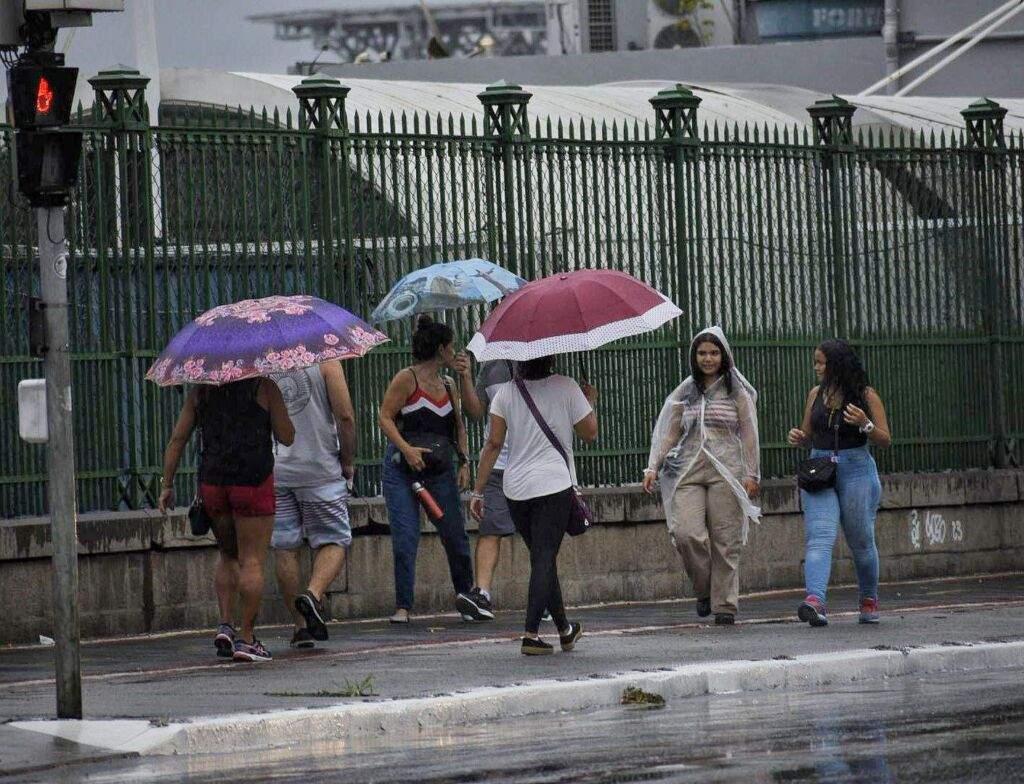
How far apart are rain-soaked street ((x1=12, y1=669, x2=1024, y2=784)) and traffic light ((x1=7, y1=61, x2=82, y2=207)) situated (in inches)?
94.1

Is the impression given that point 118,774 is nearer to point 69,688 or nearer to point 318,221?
point 69,688

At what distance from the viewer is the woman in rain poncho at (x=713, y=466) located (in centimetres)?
1458

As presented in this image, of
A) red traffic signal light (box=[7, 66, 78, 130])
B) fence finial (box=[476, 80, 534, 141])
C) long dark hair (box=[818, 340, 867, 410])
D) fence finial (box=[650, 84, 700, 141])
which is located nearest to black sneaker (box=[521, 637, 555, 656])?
long dark hair (box=[818, 340, 867, 410])

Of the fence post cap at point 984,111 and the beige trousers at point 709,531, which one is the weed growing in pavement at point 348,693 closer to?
the beige trousers at point 709,531

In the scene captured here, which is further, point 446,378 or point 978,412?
point 978,412

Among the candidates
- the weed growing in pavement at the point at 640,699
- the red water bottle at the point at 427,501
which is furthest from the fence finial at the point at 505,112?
the weed growing in pavement at the point at 640,699

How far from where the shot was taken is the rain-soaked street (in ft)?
28.1

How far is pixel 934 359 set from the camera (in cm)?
1981

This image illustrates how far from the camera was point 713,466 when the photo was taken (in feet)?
48.1

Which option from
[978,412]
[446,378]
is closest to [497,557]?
[446,378]

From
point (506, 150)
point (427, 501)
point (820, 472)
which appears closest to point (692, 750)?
point (820, 472)

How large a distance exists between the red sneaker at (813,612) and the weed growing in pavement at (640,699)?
3138 millimetres

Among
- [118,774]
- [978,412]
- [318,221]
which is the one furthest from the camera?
[978,412]

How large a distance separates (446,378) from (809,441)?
89.7 inches
